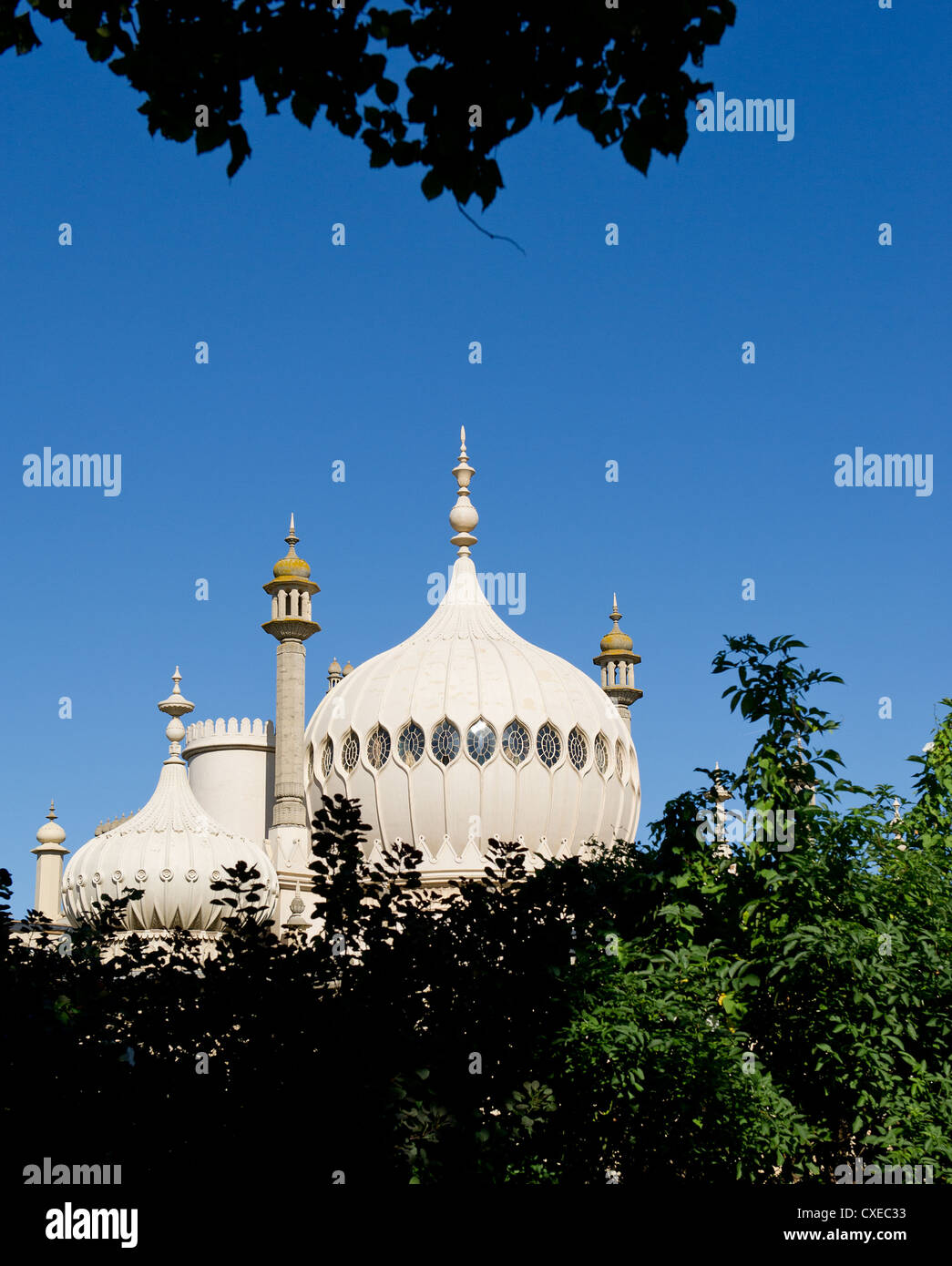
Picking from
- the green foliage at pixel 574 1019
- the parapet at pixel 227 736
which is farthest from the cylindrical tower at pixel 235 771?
the green foliage at pixel 574 1019

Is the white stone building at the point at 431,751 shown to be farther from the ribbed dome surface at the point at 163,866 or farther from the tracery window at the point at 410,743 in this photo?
the ribbed dome surface at the point at 163,866

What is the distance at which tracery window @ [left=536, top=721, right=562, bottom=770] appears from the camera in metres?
39.1

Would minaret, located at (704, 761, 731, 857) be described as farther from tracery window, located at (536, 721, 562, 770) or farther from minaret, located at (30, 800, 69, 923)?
minaret, located at (30, 800, 69, 923)

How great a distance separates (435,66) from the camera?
288 inches

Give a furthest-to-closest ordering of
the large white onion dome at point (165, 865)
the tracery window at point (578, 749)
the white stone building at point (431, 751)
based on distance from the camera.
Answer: the tracery window at point (578, 749)
the white stone building at point (431, 751)
the large white onion dome at point (165, 865)

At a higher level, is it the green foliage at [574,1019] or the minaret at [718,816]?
the minaret at [718,816]

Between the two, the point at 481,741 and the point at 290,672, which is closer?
the point at 481,741

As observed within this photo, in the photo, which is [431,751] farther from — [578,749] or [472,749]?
[578,749]

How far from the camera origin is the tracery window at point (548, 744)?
Result: 3912 cm

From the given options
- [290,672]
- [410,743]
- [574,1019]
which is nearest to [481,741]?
[410,743]

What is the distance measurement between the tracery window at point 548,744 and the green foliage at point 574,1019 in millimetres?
24890

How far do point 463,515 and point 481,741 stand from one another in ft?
29.3
